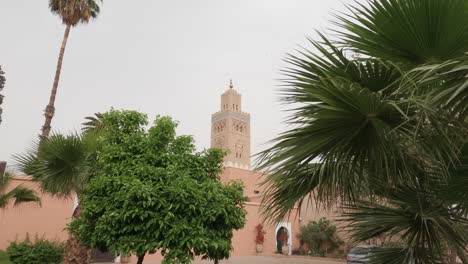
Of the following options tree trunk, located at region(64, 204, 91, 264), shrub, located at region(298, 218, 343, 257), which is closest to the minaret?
shrub, located at region(298, 218, 343, 257)

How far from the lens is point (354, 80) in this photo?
10.8 ft

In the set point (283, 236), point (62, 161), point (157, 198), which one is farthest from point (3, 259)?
point (283, 236)

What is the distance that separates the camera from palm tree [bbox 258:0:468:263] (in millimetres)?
2775

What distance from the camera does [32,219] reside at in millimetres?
17375

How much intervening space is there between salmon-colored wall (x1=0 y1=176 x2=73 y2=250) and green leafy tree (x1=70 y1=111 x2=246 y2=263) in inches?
409

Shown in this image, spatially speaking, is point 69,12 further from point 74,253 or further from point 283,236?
point 283,236

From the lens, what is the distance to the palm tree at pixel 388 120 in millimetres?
2775

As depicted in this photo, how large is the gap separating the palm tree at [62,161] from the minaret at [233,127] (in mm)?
64398

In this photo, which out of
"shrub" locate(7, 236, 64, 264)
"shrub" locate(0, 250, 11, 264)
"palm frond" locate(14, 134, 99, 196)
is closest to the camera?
"palm frond" locate(14, 134, 99, 196)

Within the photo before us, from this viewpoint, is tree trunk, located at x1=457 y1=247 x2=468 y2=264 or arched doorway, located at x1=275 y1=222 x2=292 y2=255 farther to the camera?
arched doorway, located at x1=275 y1=222 x2=292 y2=255

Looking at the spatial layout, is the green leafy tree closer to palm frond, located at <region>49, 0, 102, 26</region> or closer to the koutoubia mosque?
the koutoubia mosque

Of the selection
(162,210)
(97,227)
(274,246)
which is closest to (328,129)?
(162,210)

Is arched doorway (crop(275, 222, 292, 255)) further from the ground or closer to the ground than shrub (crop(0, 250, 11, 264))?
further from the ground

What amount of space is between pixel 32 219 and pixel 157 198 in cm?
1347
